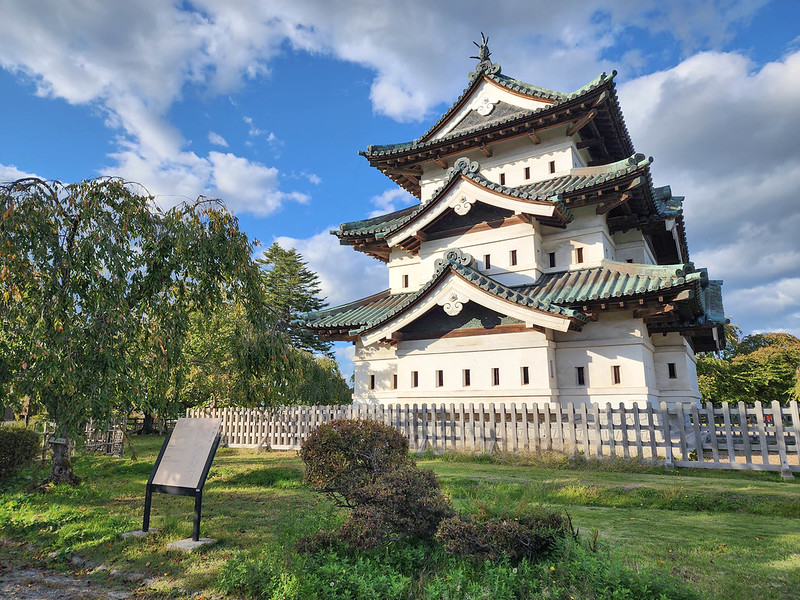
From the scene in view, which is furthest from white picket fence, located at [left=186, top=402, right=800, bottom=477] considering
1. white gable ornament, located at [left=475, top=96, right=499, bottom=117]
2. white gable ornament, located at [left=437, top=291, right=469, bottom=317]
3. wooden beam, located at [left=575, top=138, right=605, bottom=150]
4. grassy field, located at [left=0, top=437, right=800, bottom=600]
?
white gable ornament, located at [left=475, top=96, right=499, bottom=117]

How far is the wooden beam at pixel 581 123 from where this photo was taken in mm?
16234

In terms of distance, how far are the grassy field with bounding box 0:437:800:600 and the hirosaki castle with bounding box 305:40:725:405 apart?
4099 millimetres

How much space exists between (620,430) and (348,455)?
912cm

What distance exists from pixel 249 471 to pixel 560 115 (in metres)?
14.5

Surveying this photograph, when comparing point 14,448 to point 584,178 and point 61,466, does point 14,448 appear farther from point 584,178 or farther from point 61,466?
point 584,178

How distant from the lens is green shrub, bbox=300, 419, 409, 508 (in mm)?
6070

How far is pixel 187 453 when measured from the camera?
271 inches

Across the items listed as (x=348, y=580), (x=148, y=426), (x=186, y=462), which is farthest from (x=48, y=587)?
(x=148, y=426)

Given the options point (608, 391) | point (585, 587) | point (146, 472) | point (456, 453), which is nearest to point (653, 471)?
point (608, 391)

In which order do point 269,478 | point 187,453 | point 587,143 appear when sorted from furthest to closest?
point 587,143
point 269,478
point 187,453

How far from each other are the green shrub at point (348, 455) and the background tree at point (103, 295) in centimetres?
410

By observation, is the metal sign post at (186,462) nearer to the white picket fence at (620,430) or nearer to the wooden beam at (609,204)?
the white picket fence at (620,430)

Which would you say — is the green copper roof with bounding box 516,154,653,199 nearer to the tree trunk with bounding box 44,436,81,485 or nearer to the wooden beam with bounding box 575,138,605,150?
→ the wooden beam with bounding box 575,138,605,150

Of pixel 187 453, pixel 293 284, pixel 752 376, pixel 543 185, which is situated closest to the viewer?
pixel 187 453
